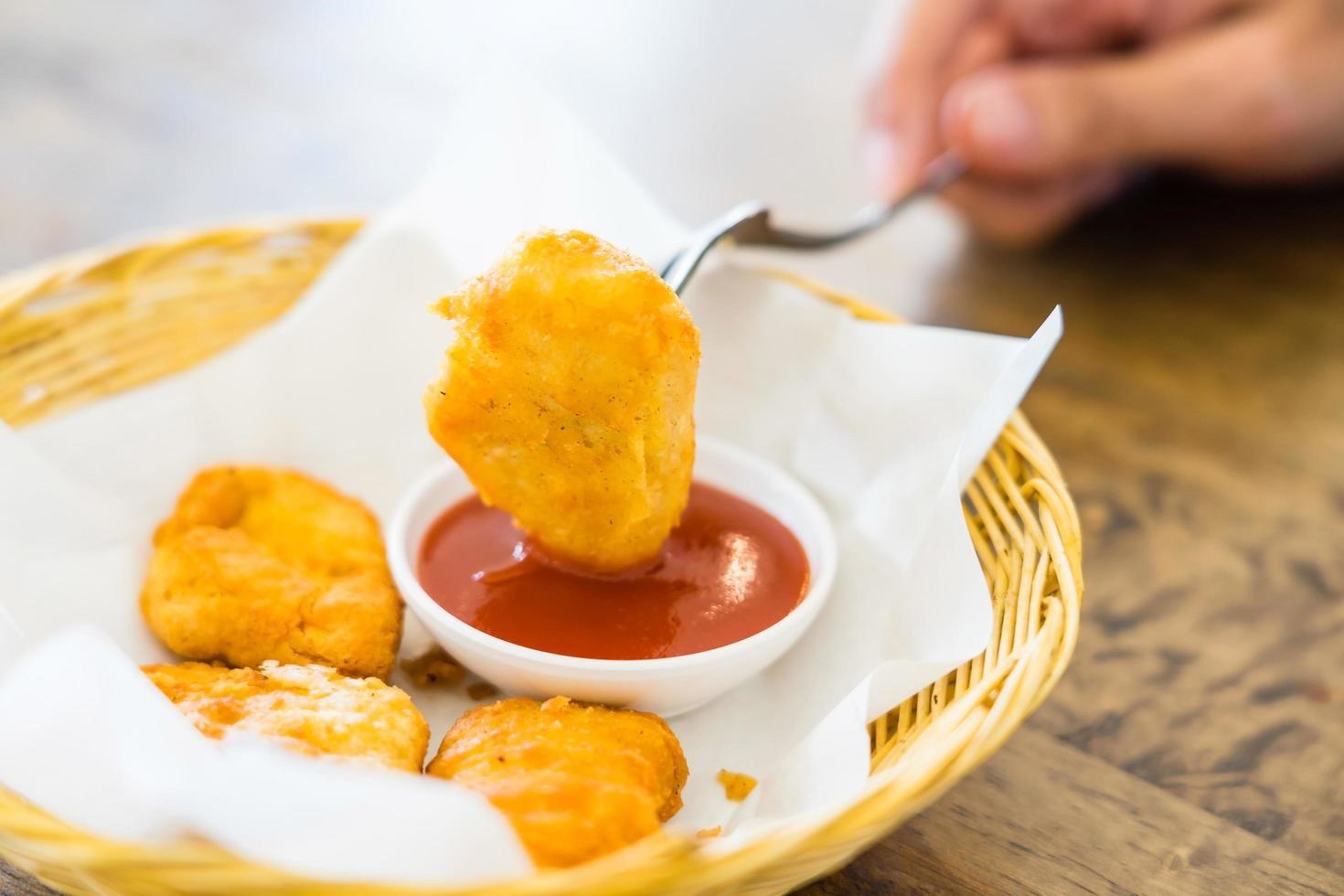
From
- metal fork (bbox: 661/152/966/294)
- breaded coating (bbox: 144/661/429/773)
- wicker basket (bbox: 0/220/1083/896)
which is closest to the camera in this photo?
wicker basket (bbox: 0/220/1083/896)

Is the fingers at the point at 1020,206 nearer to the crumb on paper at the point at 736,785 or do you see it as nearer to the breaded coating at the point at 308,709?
the crumb on paper at the point at 736,785

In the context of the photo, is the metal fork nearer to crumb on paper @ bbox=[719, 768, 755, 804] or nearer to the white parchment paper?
the white parchment paper

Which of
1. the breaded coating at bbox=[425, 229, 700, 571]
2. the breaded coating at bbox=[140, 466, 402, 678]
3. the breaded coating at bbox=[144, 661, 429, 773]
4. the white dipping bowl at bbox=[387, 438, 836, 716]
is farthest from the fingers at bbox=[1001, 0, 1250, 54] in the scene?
the breaded coating at bbox=[144, 661, 429, 773]

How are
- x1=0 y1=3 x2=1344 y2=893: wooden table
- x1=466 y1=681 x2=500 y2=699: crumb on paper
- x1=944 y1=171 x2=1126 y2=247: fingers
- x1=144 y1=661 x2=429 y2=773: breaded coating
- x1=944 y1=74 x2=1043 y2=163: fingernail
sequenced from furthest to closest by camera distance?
x1=944 y1=171 x2=1126 y2=247: fingers → x1=944 y1=74 x2=1043 y2=163: fingernail → x1=466 y1=681 x2=500 y2=699: crumb on paper → x1=0 y1=3 x2=1344 y2=893: wooden table → x1=144 y1=661 x2=429 y2=773: breaded coating

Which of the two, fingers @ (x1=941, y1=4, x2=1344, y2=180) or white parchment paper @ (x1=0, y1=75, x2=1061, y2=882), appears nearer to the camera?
white parchment paper @ (x1=0, y1=75, x2=1061, y2=882)

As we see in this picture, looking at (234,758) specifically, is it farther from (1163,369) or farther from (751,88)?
(751,88)

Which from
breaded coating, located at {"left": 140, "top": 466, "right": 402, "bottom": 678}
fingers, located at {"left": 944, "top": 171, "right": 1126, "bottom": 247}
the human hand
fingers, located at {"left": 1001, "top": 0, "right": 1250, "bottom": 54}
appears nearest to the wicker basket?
breaded coating, located at {"left": 140, "top": 466, "right": 402, "bottom": 678}

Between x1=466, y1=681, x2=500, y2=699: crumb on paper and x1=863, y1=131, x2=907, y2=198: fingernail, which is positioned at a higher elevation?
x1=466, y1=681, x2=500, y2=699: crumb on paper
